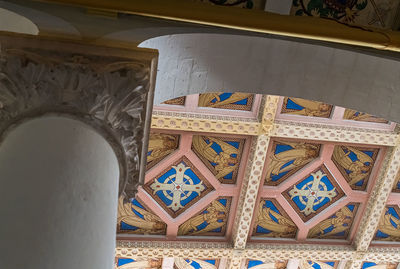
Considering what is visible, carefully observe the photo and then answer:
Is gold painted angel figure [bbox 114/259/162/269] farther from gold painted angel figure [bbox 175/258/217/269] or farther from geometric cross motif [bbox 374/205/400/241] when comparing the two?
geometric cross motif [bbox 374/205/400/241]

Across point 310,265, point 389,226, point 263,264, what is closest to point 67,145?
point 263,264

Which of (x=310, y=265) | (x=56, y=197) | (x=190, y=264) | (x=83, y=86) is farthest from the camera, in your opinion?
(x=310, y=265)

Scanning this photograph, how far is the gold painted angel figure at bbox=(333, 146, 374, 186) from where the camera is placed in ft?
18.3

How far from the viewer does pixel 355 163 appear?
5.66 meters

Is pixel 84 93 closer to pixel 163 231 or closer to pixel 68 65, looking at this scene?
pixel 68 65

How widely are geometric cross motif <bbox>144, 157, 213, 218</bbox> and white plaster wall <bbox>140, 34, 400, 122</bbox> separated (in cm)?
221

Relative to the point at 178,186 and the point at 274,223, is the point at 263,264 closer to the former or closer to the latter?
the point at 274,223

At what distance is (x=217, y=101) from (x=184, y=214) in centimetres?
140

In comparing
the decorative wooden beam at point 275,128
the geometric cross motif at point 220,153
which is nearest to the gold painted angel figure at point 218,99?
the decorative wooden beam at point 275,128

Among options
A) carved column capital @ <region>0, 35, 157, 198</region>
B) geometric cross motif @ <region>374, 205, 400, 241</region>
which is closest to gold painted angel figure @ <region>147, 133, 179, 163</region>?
carved column capital @ <region>0, 35, 157, 198</region>

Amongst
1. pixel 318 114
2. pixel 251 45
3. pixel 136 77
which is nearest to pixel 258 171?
pixel 318 114

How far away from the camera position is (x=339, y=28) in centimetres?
305

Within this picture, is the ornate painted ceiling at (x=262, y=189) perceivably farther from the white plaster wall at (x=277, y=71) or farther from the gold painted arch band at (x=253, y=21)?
the gold painted arch band at (x=253, y=21)

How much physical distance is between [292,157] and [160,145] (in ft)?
4.89
